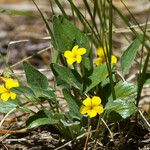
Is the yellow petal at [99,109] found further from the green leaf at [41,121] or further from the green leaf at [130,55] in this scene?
the green leaf at [130,55]

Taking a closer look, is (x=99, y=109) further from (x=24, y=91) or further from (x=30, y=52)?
(x=30, y=52)

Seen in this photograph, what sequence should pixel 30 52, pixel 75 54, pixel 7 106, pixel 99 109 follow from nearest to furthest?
pixel 99 109, pixel 75 54, pixel 7 106, pixel 30 52

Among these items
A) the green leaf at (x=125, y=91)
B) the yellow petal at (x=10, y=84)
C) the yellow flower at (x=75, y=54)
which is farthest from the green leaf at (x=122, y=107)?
the yellow petal at (x=10, y=84)

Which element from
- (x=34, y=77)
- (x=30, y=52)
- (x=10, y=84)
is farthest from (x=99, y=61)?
(x=30, y=52)

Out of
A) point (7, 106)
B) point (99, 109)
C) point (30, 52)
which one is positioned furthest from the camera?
point (30, 52)

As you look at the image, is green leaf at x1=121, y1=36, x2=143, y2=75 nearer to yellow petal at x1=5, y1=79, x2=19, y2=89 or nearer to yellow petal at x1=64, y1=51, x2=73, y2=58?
yellow petal at x1=64, y1=51, x2=73, y2=58

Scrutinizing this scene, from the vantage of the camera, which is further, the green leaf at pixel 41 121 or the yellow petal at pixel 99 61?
the yellow petal at pixel 99 61

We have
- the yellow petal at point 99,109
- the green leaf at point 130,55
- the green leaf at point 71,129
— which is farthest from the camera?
the green leaf at point 130,55
